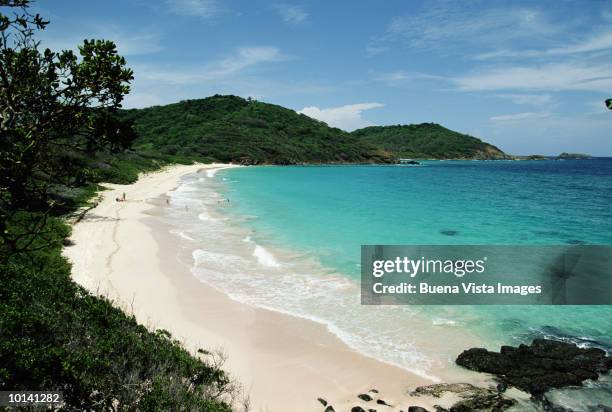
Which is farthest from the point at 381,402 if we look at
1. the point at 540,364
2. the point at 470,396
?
the point at 540,364

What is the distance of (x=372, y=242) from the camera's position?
23.7 m

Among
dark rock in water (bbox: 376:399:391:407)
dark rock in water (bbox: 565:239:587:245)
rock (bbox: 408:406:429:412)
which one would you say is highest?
dark rock in water (bbox: 565:239:587:245)

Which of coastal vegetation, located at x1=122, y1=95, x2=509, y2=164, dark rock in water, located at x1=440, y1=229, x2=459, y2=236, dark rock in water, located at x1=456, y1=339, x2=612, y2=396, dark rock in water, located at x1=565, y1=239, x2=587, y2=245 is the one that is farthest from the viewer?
coastal vegetation, located at x1=122, y1=95, x2=509, y2=164

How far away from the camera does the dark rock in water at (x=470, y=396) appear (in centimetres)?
775

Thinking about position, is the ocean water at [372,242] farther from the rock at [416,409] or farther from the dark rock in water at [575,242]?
the rock at [416,409]

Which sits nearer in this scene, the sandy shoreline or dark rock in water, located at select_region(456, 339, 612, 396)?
the sandy shoreline

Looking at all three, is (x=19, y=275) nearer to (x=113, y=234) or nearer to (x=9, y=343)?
(x=9, y=343)

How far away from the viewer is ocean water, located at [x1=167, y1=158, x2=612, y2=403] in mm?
11375

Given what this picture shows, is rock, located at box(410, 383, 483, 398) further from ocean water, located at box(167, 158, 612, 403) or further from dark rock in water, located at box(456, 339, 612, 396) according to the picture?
dark rock in water, located at box(456, 339, 612, 396)

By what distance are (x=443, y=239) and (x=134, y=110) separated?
174 m

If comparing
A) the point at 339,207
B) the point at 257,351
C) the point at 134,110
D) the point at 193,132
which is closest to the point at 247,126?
the point at 193,132

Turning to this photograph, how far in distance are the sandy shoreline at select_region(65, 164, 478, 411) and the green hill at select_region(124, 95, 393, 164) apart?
9767 cm

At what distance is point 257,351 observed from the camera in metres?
10.0

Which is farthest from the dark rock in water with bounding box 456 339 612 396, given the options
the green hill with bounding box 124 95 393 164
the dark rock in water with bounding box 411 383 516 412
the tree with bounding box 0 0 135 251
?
the green hill with bounding box 124 95 393 164
